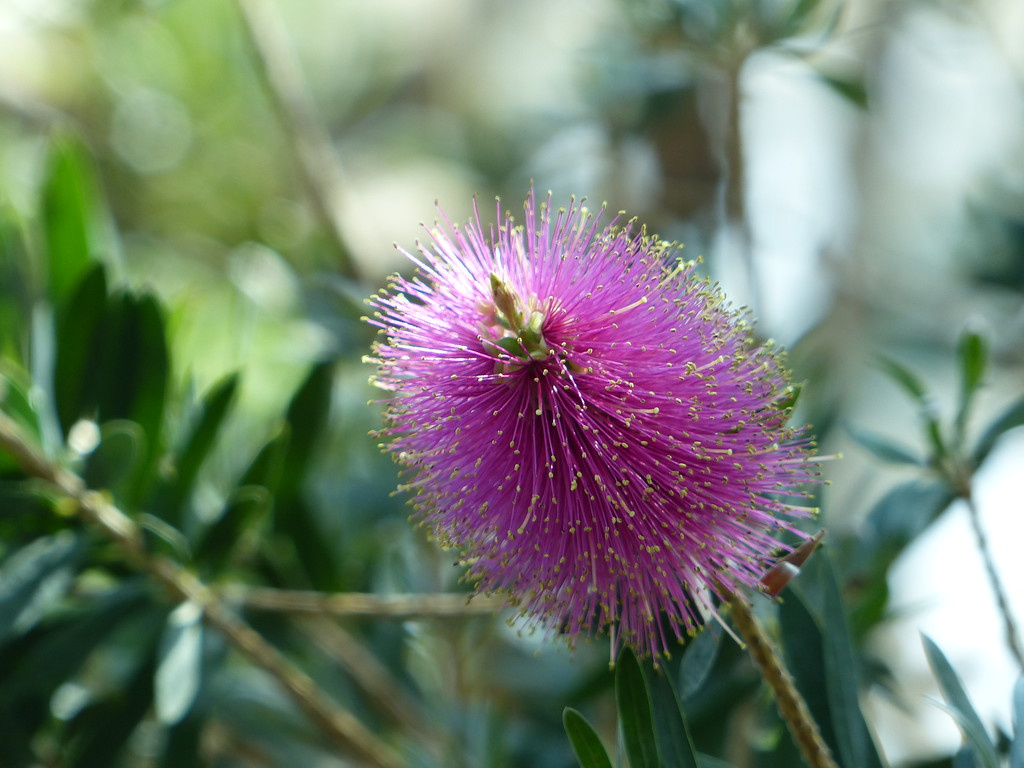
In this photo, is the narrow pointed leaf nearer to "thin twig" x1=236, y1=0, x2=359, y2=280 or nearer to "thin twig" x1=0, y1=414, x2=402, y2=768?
"thin twig" x1=0, y1=414, x2=402, y2=768

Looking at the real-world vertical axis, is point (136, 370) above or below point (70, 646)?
above

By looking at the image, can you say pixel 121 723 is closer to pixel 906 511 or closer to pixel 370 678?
pixel 370 678

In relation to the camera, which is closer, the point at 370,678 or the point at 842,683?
the point at 842,683

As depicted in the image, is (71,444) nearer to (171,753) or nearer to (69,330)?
(69,330)

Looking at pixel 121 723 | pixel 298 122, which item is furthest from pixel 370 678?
pixel 298 122

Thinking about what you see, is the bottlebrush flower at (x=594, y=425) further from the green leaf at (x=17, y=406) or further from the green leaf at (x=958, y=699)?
the green leaf at (x=17, y=406)

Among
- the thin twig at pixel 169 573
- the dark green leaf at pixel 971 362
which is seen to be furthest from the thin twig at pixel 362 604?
the dark green leaf at pixel 971 362
